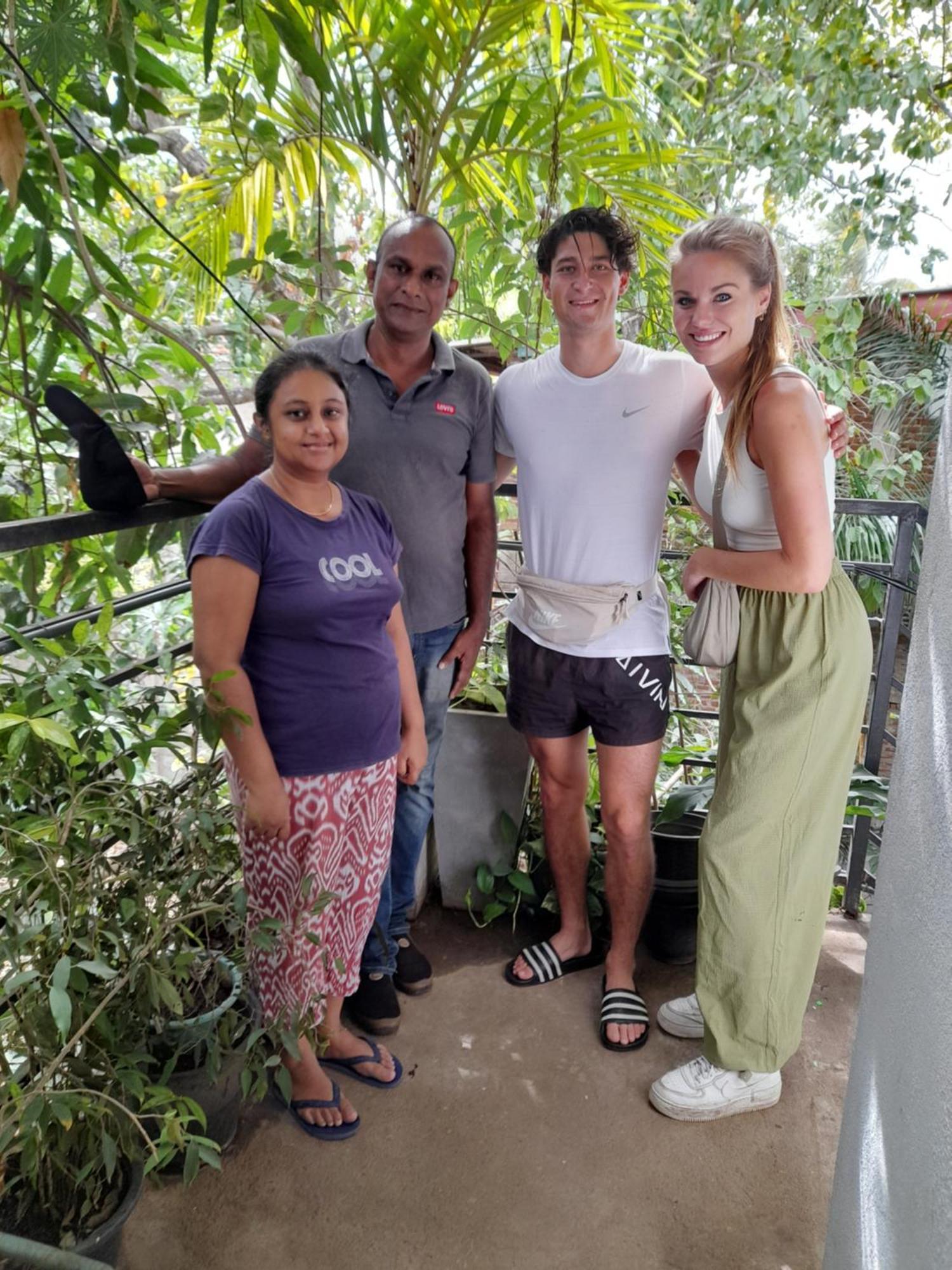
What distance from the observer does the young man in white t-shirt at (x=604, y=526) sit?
1857 millimetres

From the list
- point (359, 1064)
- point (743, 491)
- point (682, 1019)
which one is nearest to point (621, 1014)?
point (682, 1019)

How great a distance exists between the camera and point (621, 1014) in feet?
6.69

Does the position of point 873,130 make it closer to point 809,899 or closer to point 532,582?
point 532,582

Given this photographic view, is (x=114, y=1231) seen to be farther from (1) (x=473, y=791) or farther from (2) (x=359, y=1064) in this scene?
(1) (x=473, y=791)

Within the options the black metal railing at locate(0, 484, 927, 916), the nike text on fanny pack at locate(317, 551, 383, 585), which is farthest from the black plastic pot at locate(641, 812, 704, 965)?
the nike text on fanny pack at locate(317, 551, 383, 585)

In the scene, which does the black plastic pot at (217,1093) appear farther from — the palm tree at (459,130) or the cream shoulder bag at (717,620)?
the palm tree at (459,130)

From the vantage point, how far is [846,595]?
1662mm

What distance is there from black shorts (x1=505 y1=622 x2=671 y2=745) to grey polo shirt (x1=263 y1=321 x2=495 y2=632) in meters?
0.26

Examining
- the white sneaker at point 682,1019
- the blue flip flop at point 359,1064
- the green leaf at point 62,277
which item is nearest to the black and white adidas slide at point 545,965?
the white sneaker at point 682,1019

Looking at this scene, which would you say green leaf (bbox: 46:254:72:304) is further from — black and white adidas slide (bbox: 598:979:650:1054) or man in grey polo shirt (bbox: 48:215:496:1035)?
black and white adidas slide (bbox: 598:979:650:1054)

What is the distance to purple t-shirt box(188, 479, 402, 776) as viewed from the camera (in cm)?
146

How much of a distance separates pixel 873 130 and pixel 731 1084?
3.83 m

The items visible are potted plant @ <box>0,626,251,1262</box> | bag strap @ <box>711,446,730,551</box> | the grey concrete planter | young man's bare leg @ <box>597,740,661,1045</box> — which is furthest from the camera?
the grey concrete planter

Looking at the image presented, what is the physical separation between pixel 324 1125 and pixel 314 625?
3.26 ft
